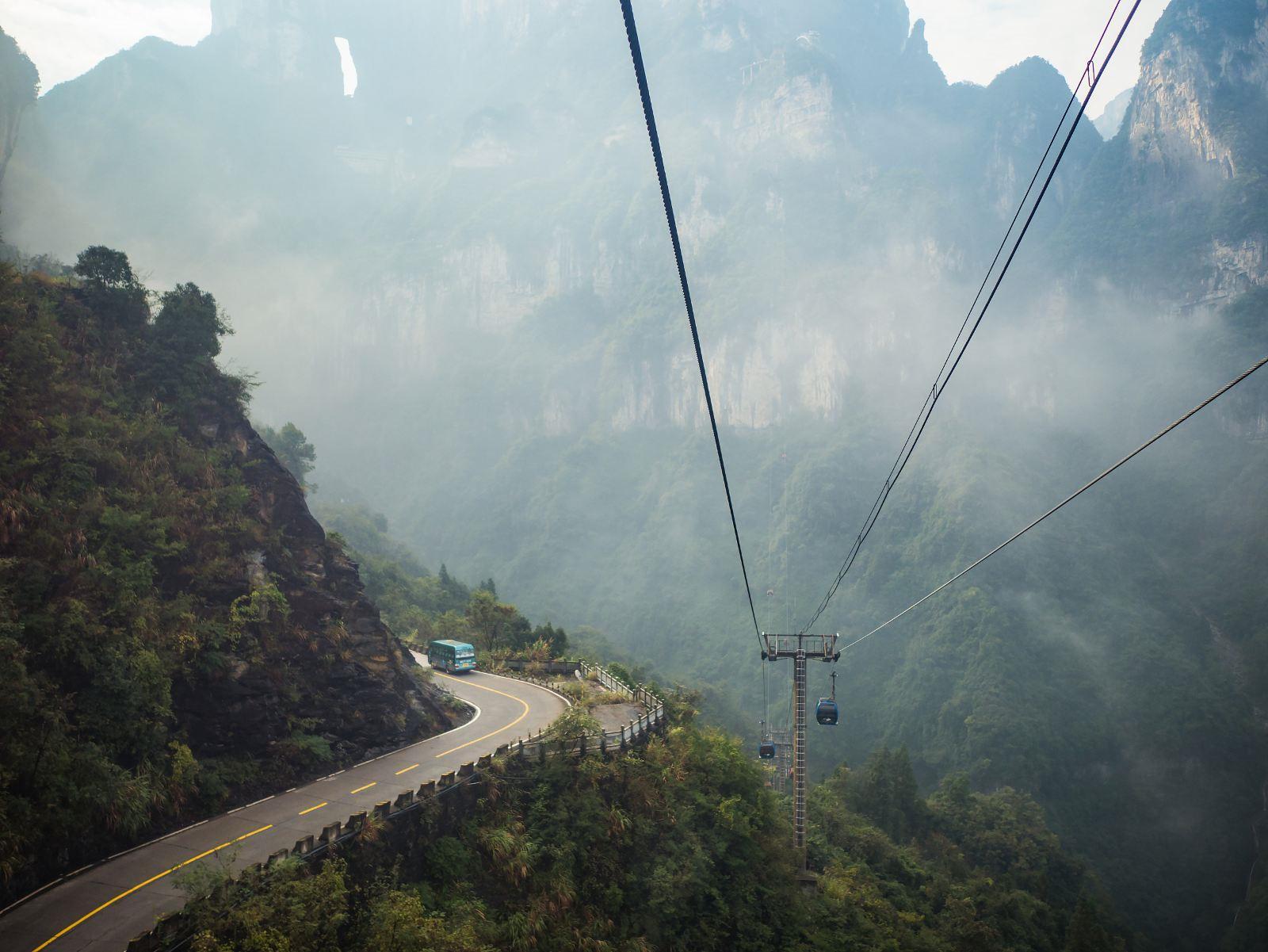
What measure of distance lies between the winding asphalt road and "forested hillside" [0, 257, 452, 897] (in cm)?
56

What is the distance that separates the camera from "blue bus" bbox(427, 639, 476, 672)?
35719 millimetres

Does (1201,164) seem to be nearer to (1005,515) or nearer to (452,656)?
(1005,515)

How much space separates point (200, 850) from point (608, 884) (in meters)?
9.87

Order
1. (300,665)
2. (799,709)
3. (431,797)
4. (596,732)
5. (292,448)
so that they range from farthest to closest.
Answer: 1. (292,448)
2. (799,709)
3. (596,732)
4. (300,665)
5. (431,797)

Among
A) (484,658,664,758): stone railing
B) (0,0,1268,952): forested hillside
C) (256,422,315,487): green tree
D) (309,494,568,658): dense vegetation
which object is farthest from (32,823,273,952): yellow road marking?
(256,422,315,487): green tree

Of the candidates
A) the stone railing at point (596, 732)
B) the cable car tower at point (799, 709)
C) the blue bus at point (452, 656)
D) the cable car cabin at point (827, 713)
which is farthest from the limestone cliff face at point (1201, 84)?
the blue bus at point (452, 656)

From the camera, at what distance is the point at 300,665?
19938mm

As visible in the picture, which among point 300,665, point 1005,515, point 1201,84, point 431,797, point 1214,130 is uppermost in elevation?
point 1201,84

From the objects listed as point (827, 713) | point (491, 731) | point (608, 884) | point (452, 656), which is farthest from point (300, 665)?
point (452, 656)

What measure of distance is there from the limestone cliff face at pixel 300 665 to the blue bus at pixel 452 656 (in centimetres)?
986

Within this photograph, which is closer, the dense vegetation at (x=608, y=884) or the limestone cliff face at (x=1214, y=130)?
the dense vegetation at (x=608, y=884)

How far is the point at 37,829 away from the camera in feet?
41.9

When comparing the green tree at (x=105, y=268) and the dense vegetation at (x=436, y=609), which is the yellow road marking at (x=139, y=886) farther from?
the green tree at (x=105, y=268)

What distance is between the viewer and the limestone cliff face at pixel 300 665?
58.5 feet
